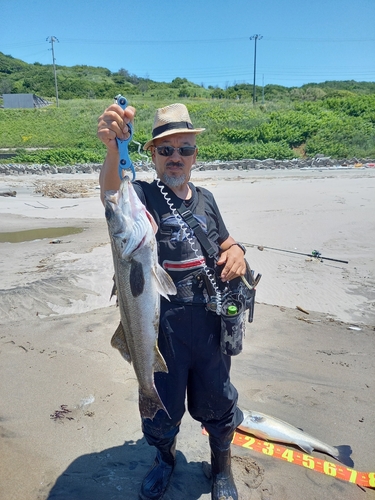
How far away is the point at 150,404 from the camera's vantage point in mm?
2688

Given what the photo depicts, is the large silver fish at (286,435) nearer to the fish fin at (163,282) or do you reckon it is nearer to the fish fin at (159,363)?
the fish fin at (159,363)

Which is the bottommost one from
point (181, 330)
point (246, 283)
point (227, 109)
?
point (181, 330)

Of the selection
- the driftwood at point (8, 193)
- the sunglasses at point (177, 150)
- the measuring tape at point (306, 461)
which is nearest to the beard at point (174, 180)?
the sunglasses at point (177, 150)

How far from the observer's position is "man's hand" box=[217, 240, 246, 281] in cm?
275

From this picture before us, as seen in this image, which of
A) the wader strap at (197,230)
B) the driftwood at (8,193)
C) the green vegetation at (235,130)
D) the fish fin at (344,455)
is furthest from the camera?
the green vegetation at (235,130)

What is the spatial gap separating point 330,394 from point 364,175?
18.5m

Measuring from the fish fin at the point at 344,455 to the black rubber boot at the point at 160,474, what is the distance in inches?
56.2

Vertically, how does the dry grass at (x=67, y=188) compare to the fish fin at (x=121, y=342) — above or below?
below

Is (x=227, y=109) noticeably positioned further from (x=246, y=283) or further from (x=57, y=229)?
(x=246, y=283)

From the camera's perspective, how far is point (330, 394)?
4.37 meters

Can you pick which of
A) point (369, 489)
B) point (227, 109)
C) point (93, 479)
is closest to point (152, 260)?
point (93, 479)

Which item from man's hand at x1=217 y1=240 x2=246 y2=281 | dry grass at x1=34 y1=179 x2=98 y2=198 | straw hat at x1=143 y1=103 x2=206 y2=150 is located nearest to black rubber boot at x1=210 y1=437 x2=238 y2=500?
man's hand at x1=217 y1=240 x2=246 y2=281

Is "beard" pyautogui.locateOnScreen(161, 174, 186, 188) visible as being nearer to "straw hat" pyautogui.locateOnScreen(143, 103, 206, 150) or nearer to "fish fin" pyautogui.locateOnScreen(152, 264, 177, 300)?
"straw hat" pyautogui.locateOnScreen(143, 103, 206, 150)

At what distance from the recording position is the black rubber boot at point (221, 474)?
2.97 m
